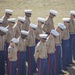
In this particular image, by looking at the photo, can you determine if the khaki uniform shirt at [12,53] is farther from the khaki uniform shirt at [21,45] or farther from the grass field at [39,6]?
the grass field at [39,6]

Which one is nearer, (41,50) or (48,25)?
(41,50)

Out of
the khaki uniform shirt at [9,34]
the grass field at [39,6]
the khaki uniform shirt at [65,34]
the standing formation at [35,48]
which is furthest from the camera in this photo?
the grass field at [39,6]

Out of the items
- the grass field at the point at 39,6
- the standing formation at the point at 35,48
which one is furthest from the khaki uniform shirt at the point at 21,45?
the grass field at the point at 39,6

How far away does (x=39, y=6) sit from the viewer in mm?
20969

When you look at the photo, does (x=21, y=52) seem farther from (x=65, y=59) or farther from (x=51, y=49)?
(x=65, y=59)

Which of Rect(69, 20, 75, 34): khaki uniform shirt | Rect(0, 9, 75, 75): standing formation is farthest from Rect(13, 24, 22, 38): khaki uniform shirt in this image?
Rect(69, 20, 75, 34): khaki uniform shirt

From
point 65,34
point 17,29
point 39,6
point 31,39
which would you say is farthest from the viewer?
point 39,6

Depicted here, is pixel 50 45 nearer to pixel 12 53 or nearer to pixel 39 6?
pixel 12 53

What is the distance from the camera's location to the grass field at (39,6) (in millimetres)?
19641

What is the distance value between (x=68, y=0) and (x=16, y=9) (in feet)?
11.9

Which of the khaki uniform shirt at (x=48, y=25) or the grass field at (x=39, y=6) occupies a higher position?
the grass field at (x=39, y=6)

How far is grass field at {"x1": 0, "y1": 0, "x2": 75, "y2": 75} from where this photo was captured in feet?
64.1

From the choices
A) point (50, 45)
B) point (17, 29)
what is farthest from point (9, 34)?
point (50, 45)

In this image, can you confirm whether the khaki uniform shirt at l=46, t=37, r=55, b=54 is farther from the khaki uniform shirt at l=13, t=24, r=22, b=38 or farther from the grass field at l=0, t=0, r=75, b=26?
the grass field at l=0, t=0, r=75, b=26
